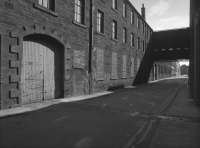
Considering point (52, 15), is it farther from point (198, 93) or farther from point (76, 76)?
point (198, 93)

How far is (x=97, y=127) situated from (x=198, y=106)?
5.92m

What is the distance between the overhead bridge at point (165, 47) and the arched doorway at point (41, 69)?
18.0 meters

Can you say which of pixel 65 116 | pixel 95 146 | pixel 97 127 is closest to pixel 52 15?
pixel 65 116

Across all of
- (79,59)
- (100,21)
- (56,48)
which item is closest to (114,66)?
(100,21)

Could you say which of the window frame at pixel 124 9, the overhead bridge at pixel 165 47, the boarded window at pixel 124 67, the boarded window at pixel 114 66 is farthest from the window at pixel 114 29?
the overhead bridge at pixel 165 47

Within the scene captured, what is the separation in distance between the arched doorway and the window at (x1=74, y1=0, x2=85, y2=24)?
2811mm

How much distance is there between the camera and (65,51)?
10500 mm

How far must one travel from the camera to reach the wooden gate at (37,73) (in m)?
→ 8.42

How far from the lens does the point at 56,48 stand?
1041cm

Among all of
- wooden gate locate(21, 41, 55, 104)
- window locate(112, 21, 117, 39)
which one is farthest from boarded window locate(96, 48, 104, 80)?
wooden gate locate(21, 41, 55, 104)

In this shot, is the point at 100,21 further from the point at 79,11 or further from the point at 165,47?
the point at 165,47

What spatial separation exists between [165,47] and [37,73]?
83.9 feet

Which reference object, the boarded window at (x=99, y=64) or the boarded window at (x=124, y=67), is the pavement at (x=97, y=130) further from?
the boarded window at (x=124, y=67)

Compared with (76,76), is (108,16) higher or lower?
higher
